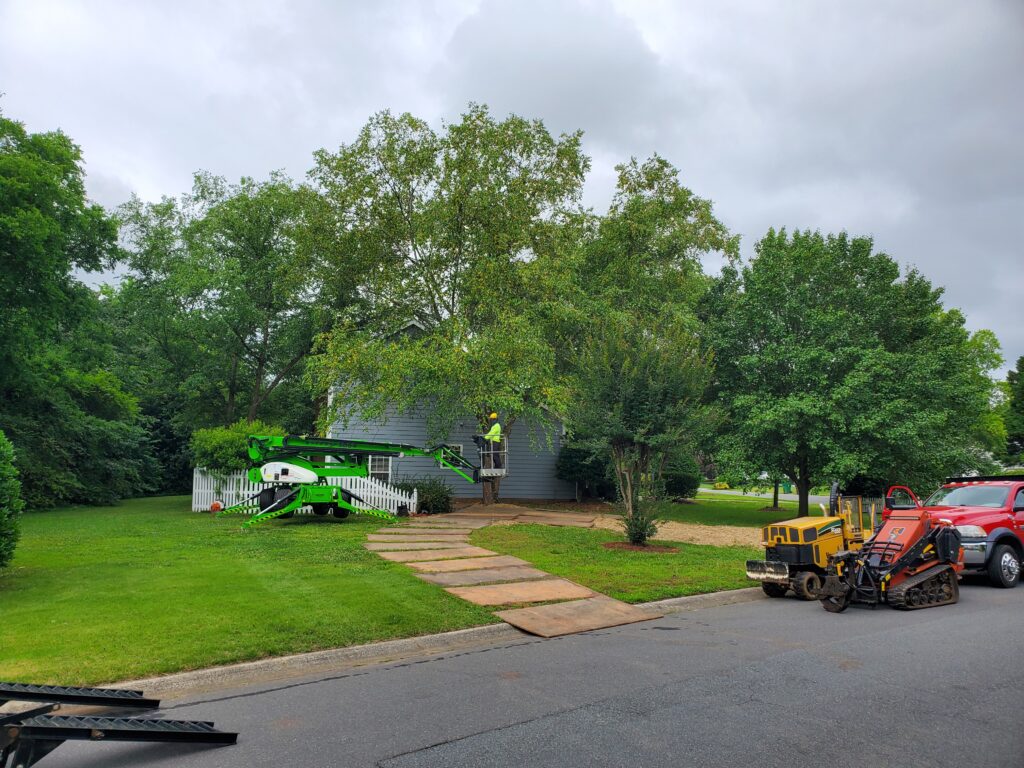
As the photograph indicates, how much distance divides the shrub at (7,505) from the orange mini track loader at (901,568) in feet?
34.5

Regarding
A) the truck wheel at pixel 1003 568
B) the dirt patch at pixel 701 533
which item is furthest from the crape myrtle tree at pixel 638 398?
the truck wheel at pixel 1003 568

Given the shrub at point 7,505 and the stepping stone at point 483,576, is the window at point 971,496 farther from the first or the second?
the shrub at point 7,505

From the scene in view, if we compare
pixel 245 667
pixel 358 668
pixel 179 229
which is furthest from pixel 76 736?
pixel 179 229

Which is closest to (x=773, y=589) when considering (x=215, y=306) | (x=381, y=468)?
(x=381, y=468)

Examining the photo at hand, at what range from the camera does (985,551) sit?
10.6 meters

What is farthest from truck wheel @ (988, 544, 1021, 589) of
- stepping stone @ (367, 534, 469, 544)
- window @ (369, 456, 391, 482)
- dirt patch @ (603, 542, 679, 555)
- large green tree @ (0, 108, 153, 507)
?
large green tree @ (0, 108, 153, 507)

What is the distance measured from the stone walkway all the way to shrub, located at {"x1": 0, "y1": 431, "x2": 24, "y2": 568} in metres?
5.29

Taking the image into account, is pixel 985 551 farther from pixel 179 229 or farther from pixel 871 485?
pixel 179 229

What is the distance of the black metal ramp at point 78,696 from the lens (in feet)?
13.8

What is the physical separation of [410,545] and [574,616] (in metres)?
5.49

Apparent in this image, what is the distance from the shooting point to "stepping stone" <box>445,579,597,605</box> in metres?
8.67

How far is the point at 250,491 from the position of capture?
61.8ft

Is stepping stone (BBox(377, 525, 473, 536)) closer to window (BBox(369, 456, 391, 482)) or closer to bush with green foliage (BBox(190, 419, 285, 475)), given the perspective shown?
bush with green foliage (BBox(190, 419, 285, 475))

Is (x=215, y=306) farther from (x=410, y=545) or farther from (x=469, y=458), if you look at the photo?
(x=410, y=545)
